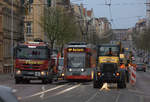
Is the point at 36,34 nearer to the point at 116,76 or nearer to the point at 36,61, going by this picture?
the point at 36,61

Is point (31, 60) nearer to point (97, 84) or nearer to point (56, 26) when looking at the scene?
point (97, 84)

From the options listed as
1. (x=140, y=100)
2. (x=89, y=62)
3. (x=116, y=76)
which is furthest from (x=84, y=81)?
(x=140, y=100)

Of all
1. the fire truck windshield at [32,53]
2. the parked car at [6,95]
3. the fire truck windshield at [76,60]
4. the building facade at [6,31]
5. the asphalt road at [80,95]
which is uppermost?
the building facade at [6,31]

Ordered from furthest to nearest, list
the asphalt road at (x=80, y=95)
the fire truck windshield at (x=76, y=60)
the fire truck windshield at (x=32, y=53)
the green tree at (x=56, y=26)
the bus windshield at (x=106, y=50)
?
the green tree at (x=56, y=26) → the fire truck windshield at (x=76, y=60) → the bus windshield at (x=106, y=50) → the fire truck windshield at (x=32, y=53) → the asphalt road at (x=80, y=95)

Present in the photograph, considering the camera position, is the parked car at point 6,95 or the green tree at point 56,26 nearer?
the parked car at point 6,95

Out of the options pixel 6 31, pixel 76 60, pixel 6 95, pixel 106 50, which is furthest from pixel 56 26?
pixel 6 95

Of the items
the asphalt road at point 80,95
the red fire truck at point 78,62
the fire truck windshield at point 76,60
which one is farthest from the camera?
the fire truck windshield at point 76,60

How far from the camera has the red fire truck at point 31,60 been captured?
92.1 ft

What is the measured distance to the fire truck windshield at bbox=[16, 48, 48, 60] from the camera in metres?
28.0

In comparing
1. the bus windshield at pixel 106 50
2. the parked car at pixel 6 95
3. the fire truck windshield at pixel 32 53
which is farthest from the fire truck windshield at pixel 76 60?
the parked car at pixel 6 95

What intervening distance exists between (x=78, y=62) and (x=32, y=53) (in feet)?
16.5

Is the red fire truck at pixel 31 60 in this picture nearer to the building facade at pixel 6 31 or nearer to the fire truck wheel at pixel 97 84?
the fire truck wheel at pixel 97 84

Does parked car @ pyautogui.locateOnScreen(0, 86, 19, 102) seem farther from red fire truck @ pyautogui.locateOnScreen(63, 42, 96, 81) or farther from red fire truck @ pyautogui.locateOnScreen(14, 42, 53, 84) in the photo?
red fire truck @ pyautogui.locateOnScreen(63, 42, 96, 81)

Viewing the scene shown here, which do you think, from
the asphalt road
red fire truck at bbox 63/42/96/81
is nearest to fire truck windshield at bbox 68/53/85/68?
red fire truck at bbox 63/42/96/81
